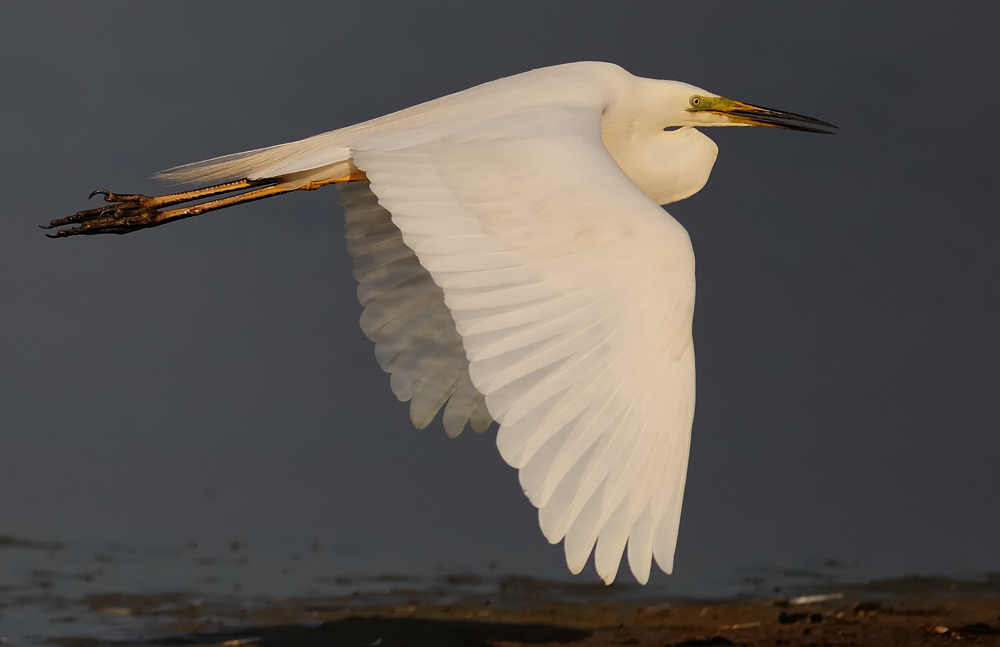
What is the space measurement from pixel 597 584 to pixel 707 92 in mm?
3587

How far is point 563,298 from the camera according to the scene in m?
3.81

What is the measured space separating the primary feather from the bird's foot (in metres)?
1.93

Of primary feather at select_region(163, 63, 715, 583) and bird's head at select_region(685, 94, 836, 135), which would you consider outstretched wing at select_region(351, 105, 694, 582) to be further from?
bird's head at select_region(685, 94, 836, 135)

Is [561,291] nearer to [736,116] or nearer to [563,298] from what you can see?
[563,298]

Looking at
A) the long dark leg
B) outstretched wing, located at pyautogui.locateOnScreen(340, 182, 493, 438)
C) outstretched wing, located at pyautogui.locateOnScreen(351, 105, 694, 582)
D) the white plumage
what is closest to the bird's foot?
the long dark leg

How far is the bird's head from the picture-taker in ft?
22.0

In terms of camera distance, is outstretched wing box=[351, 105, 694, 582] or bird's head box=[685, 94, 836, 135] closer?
outstretched wing box=[351, 105, 694, 582]

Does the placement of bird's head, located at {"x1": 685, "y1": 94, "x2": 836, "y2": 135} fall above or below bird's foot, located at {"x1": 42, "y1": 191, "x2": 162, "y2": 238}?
above

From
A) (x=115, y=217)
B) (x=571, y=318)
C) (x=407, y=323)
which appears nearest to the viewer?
(x=571, y=318)

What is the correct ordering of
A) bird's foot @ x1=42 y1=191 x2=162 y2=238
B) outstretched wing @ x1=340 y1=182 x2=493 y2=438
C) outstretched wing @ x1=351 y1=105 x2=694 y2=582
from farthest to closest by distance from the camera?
bird's foot @ x1=42 y1=191 x2=162 y2=238 → outstretched wing @ x1=340 y1=182 x2=493 y2=438 → outstretched wing @ x1=351 y1=105 x2=694 y2=582

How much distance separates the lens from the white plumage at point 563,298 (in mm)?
3422

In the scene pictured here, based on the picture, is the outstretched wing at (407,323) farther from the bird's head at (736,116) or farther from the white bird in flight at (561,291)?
the bird's head at (736,116)

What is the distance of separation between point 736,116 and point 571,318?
3.41 metres

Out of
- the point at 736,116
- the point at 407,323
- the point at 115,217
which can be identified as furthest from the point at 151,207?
the point at 736,116
